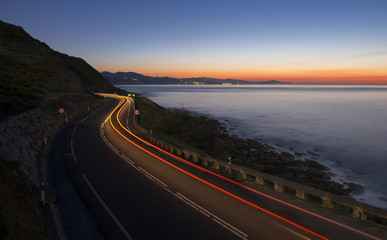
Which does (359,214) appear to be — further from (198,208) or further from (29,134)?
(29,134)

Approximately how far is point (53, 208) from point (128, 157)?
8778 millimetres

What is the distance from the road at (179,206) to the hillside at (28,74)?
13.8 meters

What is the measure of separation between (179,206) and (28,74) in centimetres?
5567

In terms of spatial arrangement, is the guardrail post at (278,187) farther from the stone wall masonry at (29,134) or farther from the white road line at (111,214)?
the stone wall masonry at (29,134)

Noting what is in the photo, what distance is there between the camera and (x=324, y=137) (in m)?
46.7

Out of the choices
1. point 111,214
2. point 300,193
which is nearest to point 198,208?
point 111,214

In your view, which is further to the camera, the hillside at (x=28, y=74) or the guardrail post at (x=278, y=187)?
the hillside at (x=28, y=74)

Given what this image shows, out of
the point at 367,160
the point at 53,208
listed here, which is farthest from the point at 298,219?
the point at 367,160

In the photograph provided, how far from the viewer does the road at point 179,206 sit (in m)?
9.03

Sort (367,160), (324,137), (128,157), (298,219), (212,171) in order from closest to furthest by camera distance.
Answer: (298,219) < (212,171) < (128,157) < (367,160) < (324,137)

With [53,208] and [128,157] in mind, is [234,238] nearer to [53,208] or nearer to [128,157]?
[53,208]

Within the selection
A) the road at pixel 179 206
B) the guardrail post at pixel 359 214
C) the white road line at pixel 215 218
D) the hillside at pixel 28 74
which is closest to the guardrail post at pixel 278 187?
the road at pixel 179 206

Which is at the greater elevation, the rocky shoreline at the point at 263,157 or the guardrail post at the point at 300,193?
the guardrail post at the point at 300,193

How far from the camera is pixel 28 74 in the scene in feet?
170
